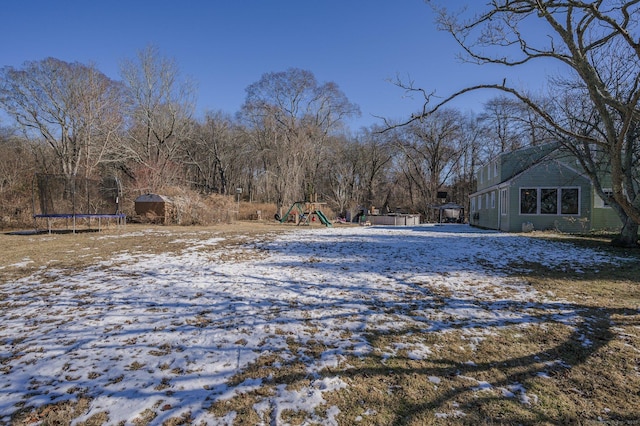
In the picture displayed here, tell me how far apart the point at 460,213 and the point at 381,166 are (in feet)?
36.7

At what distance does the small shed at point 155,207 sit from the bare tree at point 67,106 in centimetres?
596

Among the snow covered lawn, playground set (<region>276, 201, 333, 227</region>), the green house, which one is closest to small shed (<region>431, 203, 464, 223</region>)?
playground set (<region>276, 201, 333, 227</region>)

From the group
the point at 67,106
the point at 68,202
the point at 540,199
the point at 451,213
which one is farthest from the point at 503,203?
the point at 67,106

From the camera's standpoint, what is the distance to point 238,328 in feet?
13.1

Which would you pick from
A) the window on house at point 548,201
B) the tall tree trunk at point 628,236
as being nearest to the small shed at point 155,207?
the window on house at point 548,201

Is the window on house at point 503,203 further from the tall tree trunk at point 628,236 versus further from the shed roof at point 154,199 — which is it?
the shed roof at point 154,199

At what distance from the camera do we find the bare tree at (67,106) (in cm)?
2317

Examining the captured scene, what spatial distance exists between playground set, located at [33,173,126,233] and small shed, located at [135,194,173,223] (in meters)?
1.49

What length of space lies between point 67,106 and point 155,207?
11119 millimetres

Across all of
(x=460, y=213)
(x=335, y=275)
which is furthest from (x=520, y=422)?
(x=460, y=213)

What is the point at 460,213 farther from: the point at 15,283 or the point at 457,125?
the point at 15,283

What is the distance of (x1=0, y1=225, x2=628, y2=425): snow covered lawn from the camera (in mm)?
2689

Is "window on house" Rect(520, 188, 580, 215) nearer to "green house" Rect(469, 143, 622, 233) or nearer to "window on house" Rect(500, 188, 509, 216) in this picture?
"green house" Rect(469, 143, 622, 233)

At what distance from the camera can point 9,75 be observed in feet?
76.1
